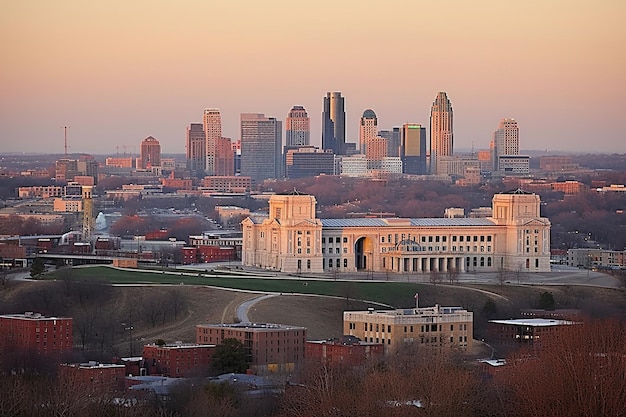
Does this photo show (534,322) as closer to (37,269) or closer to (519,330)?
(519,330)

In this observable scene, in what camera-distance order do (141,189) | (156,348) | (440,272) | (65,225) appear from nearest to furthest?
(156,348) < (440,272) < (65,225) < (141,189)

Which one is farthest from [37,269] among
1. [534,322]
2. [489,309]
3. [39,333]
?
[534,322]

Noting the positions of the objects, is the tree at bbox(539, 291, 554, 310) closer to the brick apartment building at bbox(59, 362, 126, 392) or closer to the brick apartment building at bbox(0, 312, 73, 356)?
the brick apartment building at bbox(0, 312, 73, 356)

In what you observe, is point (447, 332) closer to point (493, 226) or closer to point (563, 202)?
point (493, 226)

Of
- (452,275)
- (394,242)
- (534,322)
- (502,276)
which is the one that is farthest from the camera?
(394,242)

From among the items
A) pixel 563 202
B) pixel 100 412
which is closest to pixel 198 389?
pixel 100 412

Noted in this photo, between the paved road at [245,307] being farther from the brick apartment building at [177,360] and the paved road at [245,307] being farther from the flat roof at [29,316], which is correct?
the brick apartment building at [177,360]

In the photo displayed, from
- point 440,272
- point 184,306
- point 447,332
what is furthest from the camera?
point 440,272
